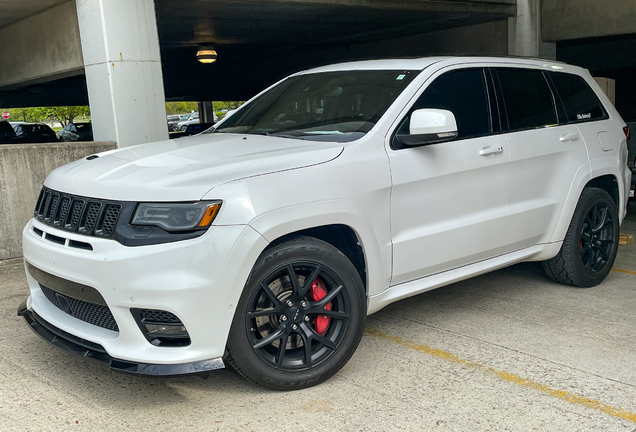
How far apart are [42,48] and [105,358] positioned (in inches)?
360

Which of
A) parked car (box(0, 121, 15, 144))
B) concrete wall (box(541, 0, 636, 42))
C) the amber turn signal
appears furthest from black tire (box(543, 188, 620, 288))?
parked car (box(0, 121, 15, 144))

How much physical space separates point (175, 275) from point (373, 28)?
13.6 metres

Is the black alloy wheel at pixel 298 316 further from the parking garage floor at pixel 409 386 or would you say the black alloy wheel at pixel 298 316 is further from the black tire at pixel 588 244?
the black tire at pixel 588 244

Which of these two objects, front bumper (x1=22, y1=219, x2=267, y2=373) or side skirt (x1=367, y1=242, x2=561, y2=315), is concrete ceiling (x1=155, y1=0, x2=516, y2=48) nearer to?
side skirt (x1=367, y1=242, x2=561, y2=315)

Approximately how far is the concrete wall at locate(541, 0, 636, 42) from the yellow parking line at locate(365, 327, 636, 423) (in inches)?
423

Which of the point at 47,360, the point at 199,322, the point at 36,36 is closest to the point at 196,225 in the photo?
the point at 199,322

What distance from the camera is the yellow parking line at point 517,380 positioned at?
3.22m

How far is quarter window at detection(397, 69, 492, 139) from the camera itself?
4.19 metres

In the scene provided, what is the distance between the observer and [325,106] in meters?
4.33

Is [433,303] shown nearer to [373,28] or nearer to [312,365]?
[312,365]

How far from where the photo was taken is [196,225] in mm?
3043

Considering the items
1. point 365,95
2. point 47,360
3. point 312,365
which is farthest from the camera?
point 365,95

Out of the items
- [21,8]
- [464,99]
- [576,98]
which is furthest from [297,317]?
[21,8]

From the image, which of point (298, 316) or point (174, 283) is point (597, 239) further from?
point (174, 283)
